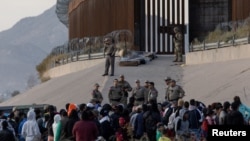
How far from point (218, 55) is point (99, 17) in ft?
63.5

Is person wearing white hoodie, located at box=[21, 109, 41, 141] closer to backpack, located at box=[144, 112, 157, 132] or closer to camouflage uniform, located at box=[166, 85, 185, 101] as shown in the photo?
backpack, located at box=[144, 112, 157, 132]

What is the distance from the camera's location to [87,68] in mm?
49938

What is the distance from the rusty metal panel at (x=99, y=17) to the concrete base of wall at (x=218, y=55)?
31.2ft

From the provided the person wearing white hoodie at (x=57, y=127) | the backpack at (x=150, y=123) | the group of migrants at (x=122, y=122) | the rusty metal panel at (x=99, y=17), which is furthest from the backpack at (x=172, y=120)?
the rusty metal panel at (x=99, y=17)

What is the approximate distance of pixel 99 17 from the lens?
60.2 m

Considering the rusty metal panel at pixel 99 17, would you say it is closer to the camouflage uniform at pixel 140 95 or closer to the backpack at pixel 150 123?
the camouflage uniform at pixel 140 95

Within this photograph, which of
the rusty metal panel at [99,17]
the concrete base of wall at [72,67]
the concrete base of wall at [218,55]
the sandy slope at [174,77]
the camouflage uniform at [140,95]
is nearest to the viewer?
the camouflage uniform at [140,95]

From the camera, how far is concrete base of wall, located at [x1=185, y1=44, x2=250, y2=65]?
128ft

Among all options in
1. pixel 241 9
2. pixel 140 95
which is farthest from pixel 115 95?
pixel 241 9

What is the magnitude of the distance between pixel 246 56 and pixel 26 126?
15345 mm

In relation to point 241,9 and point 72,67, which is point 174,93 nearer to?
point 241,9

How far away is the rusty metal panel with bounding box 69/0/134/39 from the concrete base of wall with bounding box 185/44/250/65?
9509mm

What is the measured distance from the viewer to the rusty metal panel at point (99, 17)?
5462 cm

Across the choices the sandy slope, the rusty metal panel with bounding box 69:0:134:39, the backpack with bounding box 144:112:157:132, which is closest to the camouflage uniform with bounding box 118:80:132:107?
the sandy slope
